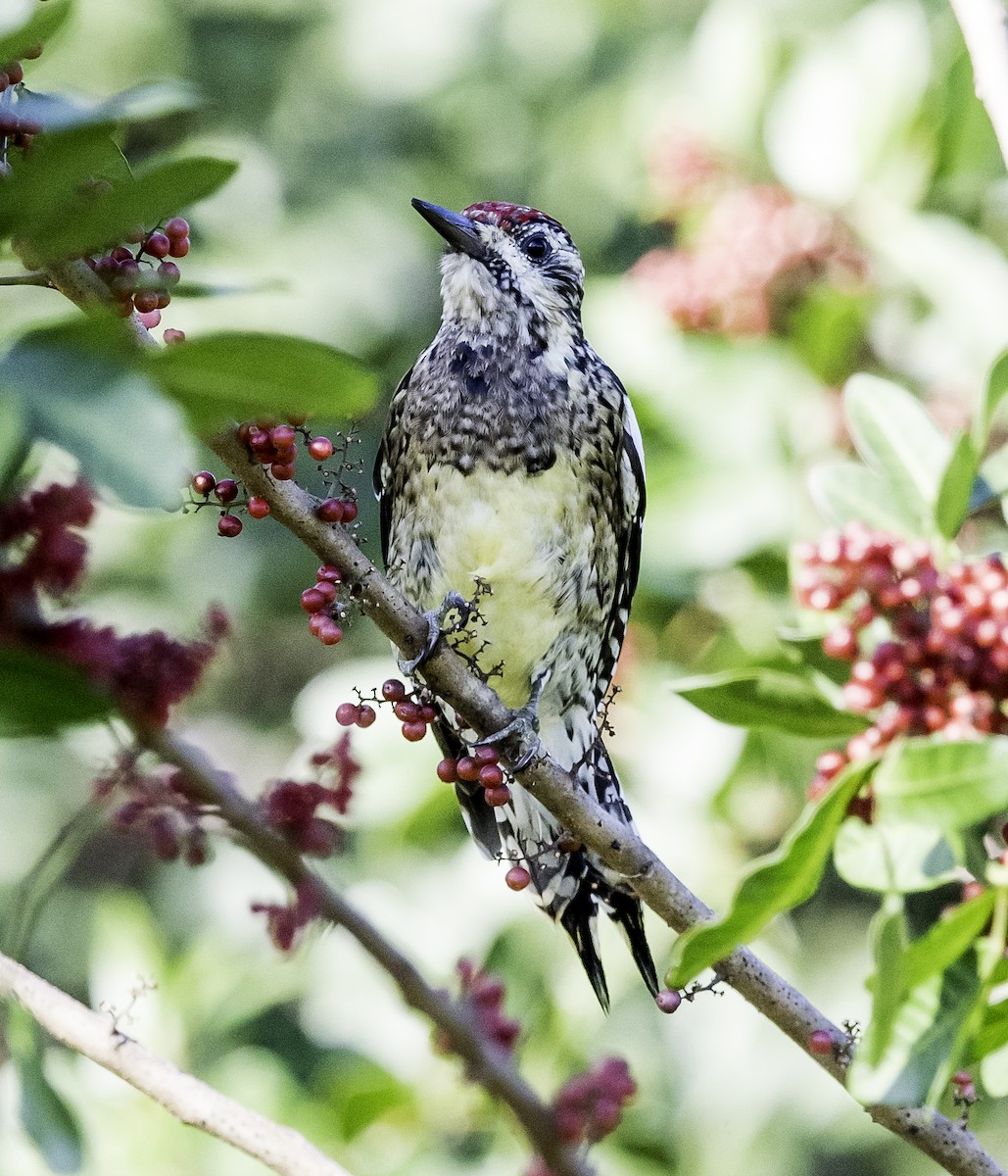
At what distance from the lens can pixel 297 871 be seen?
1.60 m

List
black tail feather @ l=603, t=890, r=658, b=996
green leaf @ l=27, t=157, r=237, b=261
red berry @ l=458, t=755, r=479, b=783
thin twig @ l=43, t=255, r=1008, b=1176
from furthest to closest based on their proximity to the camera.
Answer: black tail feather @ l=603, t=890, r=658, b=996
red berry @ l=458, t=755, r=479, b=783
thin twig @ l=43, t=255, r=1008, b=1176
green leaf @ l=27, t=157, r=237, b=261

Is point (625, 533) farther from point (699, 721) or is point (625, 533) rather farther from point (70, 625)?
point (70, 625)

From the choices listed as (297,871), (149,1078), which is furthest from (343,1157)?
(297,871)

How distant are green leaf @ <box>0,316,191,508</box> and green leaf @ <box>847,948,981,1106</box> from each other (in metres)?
0.92

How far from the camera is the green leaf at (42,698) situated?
87 centimetres

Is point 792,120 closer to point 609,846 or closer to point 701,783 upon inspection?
point 701,783

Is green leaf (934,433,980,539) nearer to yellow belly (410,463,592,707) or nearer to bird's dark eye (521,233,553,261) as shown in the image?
yellow belly (410,463,592,707)

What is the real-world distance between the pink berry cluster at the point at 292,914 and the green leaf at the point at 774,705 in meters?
0.56

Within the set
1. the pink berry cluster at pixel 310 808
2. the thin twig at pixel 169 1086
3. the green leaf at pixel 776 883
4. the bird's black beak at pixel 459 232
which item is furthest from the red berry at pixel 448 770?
the bird's black beak at pixel 459 232

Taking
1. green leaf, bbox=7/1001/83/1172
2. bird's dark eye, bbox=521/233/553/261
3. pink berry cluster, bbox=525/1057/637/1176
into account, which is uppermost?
bird's dark eye, bbox=521/233/553/261

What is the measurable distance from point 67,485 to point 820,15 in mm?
3976

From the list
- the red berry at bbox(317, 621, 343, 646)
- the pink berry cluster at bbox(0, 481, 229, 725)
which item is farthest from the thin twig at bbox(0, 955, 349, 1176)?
the red berry at bbox(317, 621, 343, 646)

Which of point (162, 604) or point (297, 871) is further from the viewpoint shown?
point (162, 604)

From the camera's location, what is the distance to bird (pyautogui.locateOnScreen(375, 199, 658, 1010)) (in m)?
3.00
